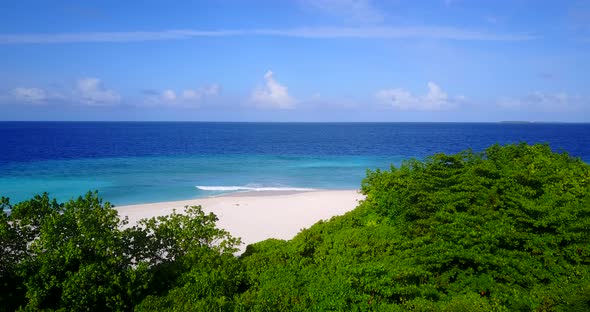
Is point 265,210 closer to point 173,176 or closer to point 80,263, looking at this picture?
point 80,263

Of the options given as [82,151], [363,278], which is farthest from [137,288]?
[82,151]

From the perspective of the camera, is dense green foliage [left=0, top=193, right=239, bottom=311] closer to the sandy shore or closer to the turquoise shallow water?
the sandy shore

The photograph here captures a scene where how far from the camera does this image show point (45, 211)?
412 inches

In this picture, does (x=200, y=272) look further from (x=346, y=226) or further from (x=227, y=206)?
(x=227, y=206)

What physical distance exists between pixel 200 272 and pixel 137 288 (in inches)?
58.6

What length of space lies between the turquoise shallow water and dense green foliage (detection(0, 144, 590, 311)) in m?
22.2

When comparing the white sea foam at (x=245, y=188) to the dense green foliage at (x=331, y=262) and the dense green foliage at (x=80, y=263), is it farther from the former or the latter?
the dense green foliage at (x=80, y=263)

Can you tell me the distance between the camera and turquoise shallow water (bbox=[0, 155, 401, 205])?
35562 millimetres

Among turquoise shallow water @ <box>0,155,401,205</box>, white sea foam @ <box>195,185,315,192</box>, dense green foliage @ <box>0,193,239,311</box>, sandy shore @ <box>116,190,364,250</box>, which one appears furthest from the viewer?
white sea foam @ <box>195,185,315,192</box>

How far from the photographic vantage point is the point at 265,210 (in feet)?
89.4

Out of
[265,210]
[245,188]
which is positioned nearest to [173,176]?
[245,188]

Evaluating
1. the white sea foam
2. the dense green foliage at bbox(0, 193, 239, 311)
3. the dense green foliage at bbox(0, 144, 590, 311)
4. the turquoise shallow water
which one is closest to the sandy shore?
the white sea foam

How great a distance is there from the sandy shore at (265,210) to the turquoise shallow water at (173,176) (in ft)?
12.1

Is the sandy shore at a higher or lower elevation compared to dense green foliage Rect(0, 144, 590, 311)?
lower
